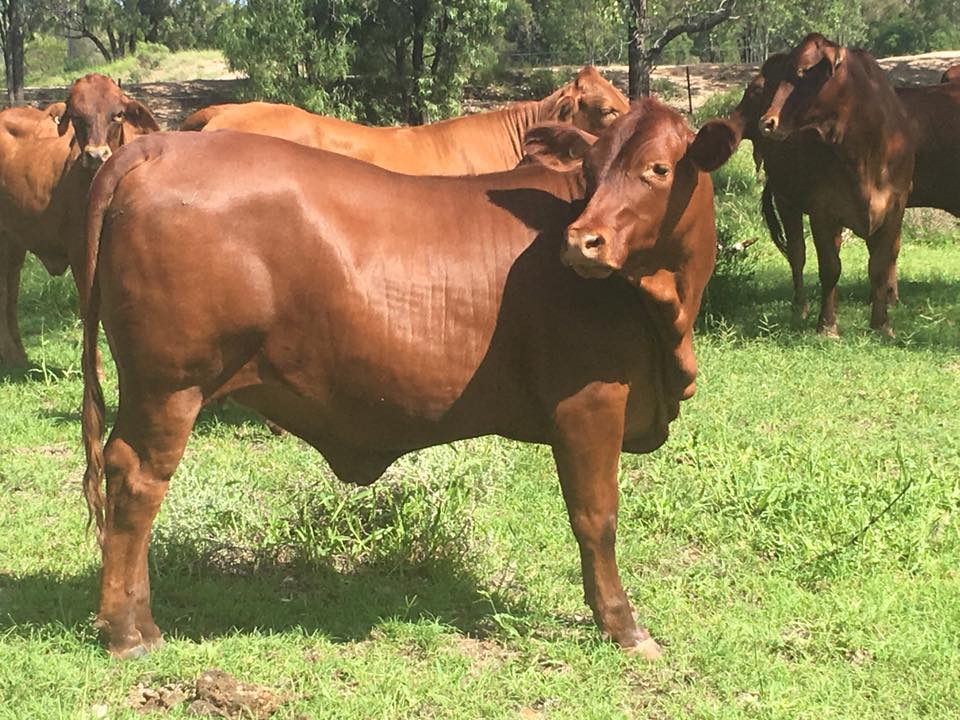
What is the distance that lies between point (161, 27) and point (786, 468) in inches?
1611

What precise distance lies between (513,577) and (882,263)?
572 cm

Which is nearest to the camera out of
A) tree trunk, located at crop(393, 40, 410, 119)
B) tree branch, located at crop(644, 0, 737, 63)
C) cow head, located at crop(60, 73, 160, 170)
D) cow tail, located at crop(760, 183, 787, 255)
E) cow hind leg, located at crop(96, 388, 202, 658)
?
cow hind leg, located at crop(96, 388, 202, 658)

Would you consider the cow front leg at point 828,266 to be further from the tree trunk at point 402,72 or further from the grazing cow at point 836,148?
the tree trunk at point 402,72

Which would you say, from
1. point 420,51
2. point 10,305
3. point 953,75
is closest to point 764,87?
point 953,75

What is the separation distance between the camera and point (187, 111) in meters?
23.1

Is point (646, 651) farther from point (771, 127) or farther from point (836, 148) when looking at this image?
point (836, 148)

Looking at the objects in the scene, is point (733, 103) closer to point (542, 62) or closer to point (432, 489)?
point (432, 489)

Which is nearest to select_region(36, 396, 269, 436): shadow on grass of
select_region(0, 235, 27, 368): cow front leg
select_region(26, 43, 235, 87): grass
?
select_region(0, 235, 27, 368): cow front leg

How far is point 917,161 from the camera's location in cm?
989

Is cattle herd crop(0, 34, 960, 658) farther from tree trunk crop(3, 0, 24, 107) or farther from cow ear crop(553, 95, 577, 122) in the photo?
tree trunk crop(3, 0, 24, 107)

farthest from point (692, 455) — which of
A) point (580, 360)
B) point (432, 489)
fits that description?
point (580, 360)

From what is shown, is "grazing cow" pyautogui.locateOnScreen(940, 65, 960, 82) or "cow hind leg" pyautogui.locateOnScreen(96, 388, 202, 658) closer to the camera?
"cow hind leg" pyautogui.locateOnScreen(96, 388, 202, 658)

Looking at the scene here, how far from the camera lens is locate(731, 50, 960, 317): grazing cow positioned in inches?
371

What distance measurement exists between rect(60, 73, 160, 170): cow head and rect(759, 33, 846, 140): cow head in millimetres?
4674
